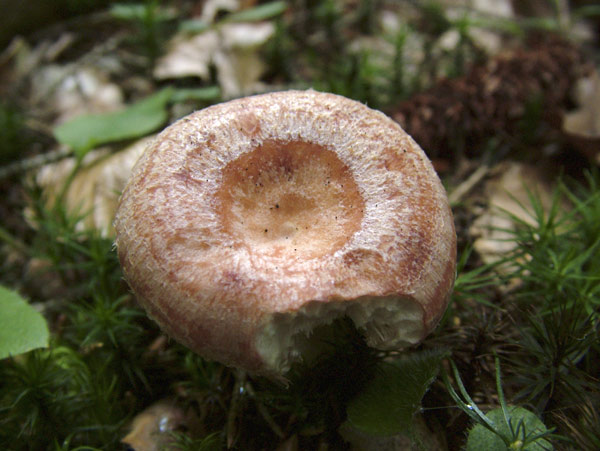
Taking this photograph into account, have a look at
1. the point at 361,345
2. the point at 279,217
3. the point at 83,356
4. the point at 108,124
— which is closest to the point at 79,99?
the point at 108,124

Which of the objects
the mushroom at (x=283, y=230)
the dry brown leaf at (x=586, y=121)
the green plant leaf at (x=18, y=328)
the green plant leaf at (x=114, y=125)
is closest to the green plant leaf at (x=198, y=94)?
the green plant leaf at (x=114, y=125)

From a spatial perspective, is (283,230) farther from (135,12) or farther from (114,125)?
(135,12)

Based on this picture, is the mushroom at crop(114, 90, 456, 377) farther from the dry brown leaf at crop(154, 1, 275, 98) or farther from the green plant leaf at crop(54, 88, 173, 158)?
the dry brown leaf at crop(154, 1, 275, 98)

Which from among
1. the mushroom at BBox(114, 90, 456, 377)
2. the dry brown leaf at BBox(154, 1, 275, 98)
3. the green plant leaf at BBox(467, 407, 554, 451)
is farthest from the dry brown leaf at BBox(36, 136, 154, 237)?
the green plant leaf at BBox(467, 407, 554, 451)

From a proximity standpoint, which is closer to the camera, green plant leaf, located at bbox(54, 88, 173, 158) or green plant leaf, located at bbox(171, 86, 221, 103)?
green plant leaf, located at bbox(54, 88, 173, 158)

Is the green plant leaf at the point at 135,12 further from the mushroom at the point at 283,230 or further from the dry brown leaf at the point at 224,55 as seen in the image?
the mushroom at the point at 283,230

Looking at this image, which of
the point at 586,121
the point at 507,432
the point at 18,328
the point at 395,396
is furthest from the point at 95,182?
the point at 586,121
